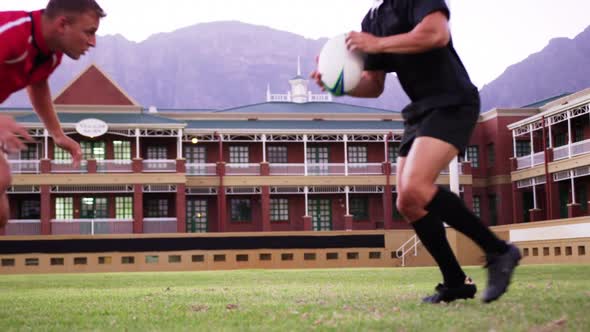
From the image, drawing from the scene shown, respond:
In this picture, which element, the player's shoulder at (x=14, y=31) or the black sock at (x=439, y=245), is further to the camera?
the black sock at (x=439, y=245)

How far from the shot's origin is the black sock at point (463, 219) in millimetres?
4957

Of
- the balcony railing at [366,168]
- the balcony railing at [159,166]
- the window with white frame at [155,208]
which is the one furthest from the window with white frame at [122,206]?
the balcony railing at [366,168]

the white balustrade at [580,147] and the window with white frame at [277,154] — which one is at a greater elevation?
the window with white frame at [277,154]

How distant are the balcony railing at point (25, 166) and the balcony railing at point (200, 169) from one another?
792 cm

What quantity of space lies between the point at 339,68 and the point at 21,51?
212cm

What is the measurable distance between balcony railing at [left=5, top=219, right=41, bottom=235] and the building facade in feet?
0.19

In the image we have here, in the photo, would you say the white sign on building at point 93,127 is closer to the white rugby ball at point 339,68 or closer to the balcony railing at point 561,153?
the balcony railing at point 561,153

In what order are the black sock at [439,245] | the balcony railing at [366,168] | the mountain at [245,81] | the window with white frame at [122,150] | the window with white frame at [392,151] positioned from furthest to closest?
the mountain at [245,81]
the window with white frame at [392,151]
the window with white frame at [122,150]
the balcony railing at [366,168]
the black sock at [439,245]

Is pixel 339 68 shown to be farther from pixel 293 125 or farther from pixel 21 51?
pixel 293 125

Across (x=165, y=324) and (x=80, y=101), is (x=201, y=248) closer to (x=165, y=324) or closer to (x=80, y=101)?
(x=80, y=101)

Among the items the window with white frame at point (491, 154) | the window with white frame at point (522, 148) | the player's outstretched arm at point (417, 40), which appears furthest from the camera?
the window with white frame at point (522, 148)

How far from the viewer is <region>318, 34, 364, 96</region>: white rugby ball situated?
17.3 ft

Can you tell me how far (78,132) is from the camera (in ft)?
131

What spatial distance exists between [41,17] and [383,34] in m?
2.29
